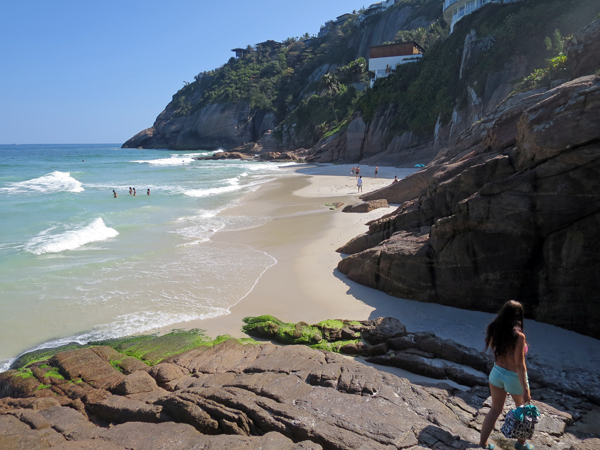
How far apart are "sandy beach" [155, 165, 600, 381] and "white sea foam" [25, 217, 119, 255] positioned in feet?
16.4

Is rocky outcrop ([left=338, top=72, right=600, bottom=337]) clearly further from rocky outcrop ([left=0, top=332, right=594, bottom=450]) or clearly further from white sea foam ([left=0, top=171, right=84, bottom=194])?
white sea foam ([left=0, top=171, right=84, bottom=194])

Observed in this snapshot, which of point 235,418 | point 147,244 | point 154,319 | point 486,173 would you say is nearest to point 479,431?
point 235,418

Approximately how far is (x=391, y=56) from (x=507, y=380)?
57470 mm

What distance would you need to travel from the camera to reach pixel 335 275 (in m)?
10.9

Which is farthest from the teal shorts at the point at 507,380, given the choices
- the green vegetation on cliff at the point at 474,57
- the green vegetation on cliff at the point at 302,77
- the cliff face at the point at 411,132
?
the green vegetation on cliff at the point at 302,77

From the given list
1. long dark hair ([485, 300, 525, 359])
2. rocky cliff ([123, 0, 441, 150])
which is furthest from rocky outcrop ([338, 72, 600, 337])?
rocky cliff ([123, 0, 441, 150])

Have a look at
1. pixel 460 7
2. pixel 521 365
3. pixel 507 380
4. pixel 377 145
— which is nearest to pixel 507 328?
pixel 521 365

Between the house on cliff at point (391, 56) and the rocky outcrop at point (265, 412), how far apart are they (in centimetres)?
5314

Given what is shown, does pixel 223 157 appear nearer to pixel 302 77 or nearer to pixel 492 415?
pixel 302 77

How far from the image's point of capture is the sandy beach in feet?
22.2

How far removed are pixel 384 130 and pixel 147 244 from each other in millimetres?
35232

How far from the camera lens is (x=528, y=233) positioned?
7.39 m

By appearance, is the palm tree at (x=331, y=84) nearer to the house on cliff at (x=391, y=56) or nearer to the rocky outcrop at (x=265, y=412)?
the house on cliff at (x=391, y=56)

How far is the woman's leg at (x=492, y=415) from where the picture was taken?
3844 mm
